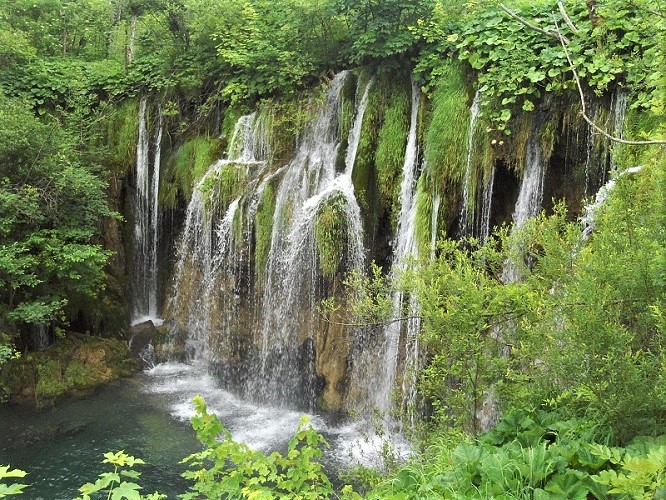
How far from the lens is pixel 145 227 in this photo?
1277 cm

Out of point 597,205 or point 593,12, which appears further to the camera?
point 593,12

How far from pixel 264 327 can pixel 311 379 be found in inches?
53.4

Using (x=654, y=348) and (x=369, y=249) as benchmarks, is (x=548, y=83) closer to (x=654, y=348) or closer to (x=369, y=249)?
(x=369, y=249)

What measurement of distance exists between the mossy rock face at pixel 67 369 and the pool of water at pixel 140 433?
0.89 feet

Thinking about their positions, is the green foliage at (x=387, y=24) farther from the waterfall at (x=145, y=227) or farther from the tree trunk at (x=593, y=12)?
the waterfall at (x=145, y=227)

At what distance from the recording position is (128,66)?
13.5 meters

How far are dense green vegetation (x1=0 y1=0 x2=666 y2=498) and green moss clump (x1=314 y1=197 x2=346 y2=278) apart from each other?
0.04 metres

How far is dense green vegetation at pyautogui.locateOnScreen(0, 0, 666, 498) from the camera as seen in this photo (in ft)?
11.3

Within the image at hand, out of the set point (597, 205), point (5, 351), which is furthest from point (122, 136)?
point (597, 205)

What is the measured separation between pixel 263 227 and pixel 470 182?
4.01 m

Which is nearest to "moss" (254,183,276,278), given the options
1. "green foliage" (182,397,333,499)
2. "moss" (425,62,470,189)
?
"moss" (425,62,470,189)

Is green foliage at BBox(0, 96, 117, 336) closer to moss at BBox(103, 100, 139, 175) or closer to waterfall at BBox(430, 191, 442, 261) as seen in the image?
moss at BBox(103, 100, 139, 175)

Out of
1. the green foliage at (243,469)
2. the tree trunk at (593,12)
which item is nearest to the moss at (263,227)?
the tree trunk at (593,12)

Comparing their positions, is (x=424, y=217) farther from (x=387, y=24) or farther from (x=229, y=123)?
(x=229, y=123)
